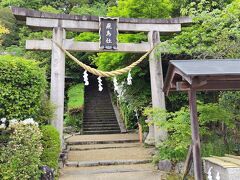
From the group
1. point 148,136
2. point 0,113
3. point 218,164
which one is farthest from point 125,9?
point 218,164

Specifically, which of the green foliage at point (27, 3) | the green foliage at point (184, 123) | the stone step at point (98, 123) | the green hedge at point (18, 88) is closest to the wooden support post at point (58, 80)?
→ the green hedge at point (18, 88)

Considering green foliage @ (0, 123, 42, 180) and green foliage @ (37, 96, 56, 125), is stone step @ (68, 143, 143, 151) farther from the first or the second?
green foliage @ (0, 123, 42, 180)

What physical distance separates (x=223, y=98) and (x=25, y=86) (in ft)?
17.8

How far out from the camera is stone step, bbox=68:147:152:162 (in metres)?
9.43

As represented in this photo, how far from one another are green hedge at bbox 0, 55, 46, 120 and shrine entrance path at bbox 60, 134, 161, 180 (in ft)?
7.18

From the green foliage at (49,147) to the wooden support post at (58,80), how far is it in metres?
1.25

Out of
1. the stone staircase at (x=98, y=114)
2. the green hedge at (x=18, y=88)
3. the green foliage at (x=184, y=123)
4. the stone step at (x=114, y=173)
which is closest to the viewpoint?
the green hedge at (x=18, y=88)

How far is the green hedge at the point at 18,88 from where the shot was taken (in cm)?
635

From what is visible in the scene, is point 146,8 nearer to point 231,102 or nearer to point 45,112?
→ point 231,102

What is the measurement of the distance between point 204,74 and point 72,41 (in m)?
5.86

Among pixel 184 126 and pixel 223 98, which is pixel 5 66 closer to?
pixel 184 126

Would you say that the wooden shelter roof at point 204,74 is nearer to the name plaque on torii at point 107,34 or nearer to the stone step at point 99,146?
the name plaque on torii at point 107,34

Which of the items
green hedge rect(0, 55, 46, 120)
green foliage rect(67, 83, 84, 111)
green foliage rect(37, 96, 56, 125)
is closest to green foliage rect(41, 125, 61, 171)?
green foliage rect(37, 96, 56, 125)

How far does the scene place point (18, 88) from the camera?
6.53 meters
